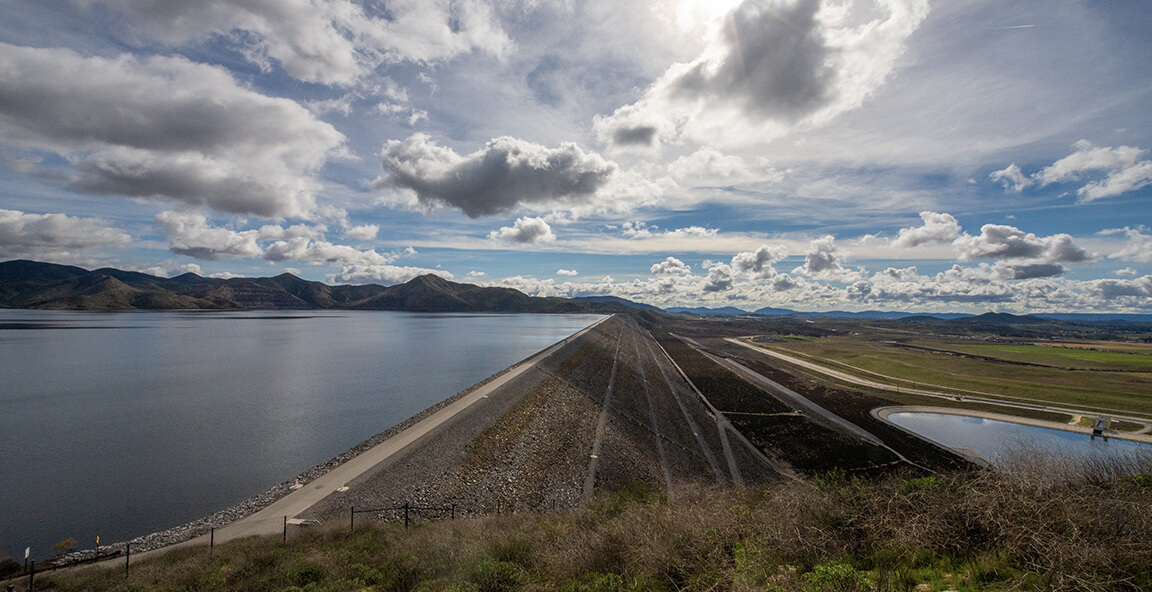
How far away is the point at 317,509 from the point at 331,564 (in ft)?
27.4

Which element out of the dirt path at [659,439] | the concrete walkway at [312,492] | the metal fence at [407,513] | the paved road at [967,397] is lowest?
the paved road at [967,397]

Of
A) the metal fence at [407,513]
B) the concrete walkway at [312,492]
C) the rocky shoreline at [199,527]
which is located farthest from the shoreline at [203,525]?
the metal fence at [407,513]

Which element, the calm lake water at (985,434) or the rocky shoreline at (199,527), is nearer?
the rocky shoreline at (199,527)

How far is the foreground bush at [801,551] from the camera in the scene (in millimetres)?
7074

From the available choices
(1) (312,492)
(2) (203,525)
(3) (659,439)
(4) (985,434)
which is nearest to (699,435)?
(3) (659,439)

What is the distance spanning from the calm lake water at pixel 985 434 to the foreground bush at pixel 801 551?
127 feet

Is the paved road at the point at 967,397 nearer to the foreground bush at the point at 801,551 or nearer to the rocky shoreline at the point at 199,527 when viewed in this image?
the foreground bush at the point at 801,551

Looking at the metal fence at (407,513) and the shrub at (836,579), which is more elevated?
the shrub at (836,579)

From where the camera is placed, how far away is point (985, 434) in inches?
1772

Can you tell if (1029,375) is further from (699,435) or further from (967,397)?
(699,435)

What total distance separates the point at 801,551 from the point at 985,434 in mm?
52183

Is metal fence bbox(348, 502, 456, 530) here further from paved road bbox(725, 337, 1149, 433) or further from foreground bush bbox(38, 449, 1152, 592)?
paved road bbox(725, 337, 1149, 433)

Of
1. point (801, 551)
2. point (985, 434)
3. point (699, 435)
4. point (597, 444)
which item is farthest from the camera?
point (985, 434)

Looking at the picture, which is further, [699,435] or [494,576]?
[699,435]
